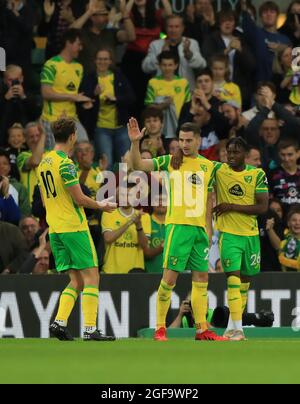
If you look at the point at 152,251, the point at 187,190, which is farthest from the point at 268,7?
the point at 187,190

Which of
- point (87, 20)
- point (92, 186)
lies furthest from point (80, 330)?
point (87, 20)

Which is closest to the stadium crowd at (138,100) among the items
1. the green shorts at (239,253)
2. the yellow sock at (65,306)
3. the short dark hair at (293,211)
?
the short dark hair at (293,211)

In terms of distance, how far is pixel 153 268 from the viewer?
18.6 meters

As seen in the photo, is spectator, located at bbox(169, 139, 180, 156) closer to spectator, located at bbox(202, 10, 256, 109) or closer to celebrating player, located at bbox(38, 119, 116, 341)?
spectator, located at bbox(202, 10, 256, 109)

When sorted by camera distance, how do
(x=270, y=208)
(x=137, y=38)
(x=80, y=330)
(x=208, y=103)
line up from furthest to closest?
(x=137, y=38)
(x=208, y=103)
(x=270, y=208)
(x=80, y=330)

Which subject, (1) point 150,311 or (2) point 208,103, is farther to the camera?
(2) point 208,103

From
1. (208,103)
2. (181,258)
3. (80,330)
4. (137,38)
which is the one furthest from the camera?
(137,38)

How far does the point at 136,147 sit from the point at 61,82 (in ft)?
23.8

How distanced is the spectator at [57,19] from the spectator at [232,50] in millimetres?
2229

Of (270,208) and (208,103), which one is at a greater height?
(208,103)

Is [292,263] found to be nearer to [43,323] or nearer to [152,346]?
[43,323]

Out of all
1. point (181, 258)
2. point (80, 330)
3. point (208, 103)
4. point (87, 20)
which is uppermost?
point (87, 20)

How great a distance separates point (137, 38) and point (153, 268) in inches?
206

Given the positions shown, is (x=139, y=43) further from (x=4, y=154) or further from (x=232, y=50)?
(x=4, y=154)
